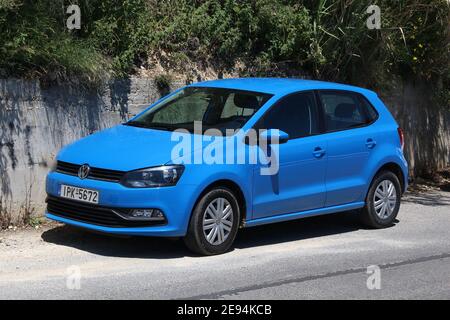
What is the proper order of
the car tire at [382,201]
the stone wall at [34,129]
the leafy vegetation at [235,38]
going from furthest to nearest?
the car tire at [382,201], the leafy vegetation at [235,38], the stone wall at [34,129]

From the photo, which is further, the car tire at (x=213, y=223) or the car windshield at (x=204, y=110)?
the car windshield at (x=204, y=110)

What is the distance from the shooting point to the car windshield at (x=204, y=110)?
852 cm

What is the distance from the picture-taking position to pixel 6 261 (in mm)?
7691

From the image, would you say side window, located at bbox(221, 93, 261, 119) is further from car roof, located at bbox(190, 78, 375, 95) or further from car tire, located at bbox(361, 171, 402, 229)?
car tire, located at bbox(361, 171, 402, 229)

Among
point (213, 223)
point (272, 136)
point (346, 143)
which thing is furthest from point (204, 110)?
point (346, 143)

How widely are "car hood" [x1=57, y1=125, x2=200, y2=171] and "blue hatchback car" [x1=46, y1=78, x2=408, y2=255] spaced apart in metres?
0.01

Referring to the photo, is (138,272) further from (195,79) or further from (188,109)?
(195,79)

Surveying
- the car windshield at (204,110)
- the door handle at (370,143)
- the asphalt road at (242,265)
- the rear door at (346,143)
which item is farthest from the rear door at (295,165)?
the door handle at (370,143)

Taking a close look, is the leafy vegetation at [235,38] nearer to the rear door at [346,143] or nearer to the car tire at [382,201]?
the rear door at [346,143]

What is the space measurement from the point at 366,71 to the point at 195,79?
311 cm

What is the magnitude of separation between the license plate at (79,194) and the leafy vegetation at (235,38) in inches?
74.5

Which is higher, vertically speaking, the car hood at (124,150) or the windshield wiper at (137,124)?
the windshield wiper at (137,124)

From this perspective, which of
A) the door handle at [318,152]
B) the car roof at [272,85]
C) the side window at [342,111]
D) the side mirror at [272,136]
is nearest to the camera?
the side mirror at [272,136]

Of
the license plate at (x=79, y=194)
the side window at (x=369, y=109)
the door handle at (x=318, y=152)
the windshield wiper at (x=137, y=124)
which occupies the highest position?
the side window at (x=369, y=109)
